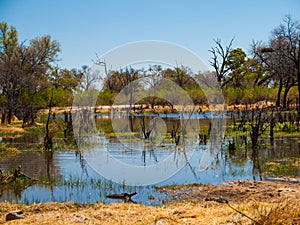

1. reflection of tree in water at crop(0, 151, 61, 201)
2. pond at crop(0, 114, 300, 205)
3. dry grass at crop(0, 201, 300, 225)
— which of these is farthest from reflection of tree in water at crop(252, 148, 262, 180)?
reflection of tree in water at crop(0, 151, 61, 201)

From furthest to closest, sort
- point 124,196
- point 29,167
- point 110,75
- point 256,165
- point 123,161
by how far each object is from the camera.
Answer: point 110,75, point 123,161, point 29,167, point 256,165, point 124,196

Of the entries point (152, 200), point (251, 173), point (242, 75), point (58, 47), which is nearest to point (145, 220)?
point (152, 200)

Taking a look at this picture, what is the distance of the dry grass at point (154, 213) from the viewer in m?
4.72

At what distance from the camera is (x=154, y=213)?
6258 millimetres

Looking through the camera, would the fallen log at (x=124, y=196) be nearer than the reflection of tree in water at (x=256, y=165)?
Yes

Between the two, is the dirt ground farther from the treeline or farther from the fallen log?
the treeline

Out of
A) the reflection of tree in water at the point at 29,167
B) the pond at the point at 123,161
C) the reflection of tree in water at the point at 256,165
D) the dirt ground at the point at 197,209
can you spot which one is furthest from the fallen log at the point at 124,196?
the reflection of tree in water at the point at 256,165

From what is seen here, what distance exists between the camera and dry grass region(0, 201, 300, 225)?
472 centimetres

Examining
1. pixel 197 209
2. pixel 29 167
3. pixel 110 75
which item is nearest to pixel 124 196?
pixel 197 209

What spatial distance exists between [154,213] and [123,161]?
6.48 m

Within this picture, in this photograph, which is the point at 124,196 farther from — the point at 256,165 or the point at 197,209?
the point at 256,165

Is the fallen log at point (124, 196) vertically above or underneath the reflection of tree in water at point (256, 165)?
underneath

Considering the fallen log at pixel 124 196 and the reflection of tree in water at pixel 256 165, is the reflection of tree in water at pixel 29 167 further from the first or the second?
the reflection of tree in water at pixel 256 165

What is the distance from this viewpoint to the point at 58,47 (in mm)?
47562
